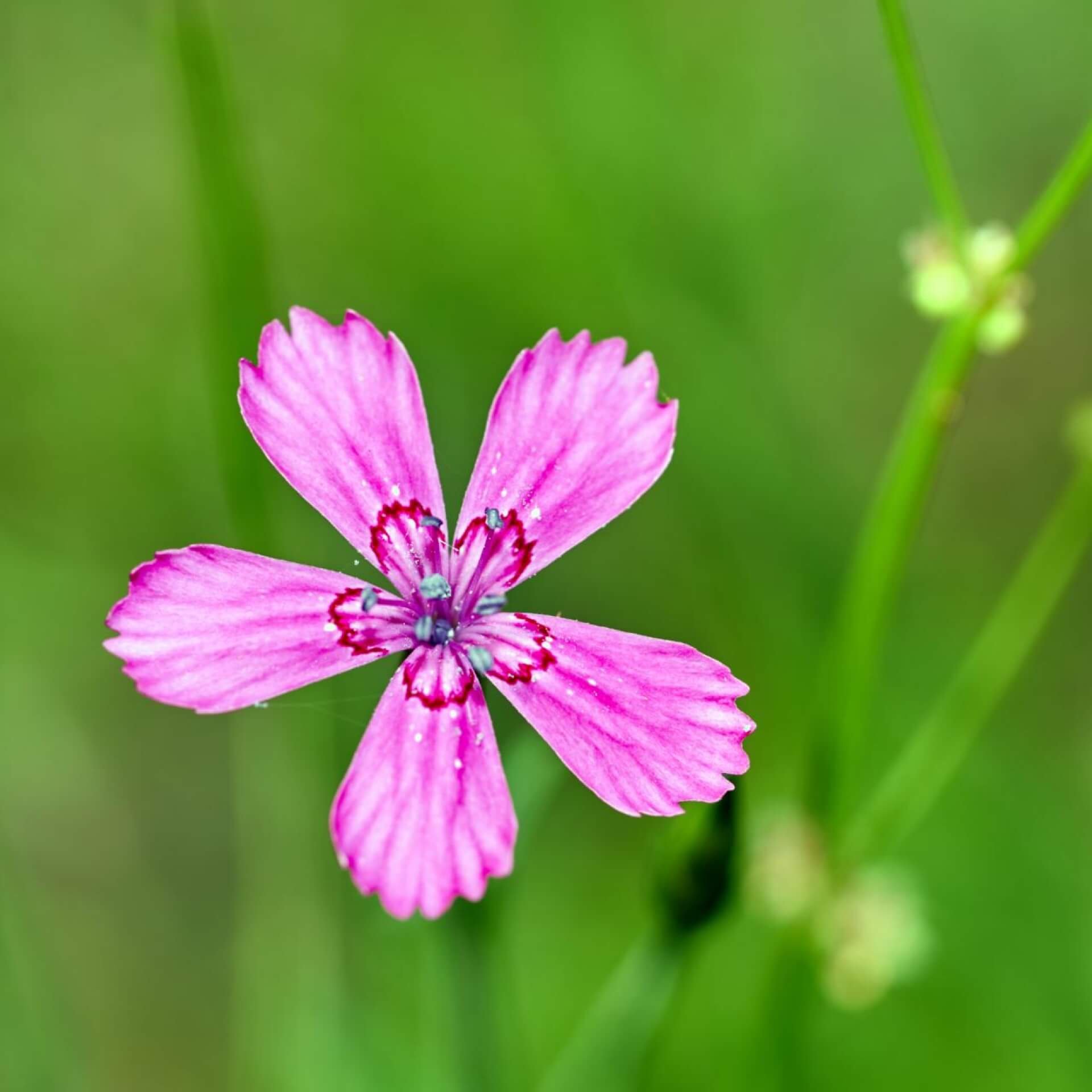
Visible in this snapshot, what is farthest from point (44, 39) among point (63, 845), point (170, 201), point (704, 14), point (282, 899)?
point (282, 899)

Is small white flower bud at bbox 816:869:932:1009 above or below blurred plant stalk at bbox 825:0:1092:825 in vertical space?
below

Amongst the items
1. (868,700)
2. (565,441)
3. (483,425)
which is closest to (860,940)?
(868,700)

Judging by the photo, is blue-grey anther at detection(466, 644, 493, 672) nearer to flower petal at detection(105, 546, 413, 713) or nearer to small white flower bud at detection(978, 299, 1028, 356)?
flower petal at detection(105, 546, 413, 713)

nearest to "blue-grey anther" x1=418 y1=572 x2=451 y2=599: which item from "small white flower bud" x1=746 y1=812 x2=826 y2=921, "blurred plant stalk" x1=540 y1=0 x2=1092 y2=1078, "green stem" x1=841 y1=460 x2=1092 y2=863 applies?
"blurred plant stalk" x1=540 y1=0 x2=1092 y2=1078

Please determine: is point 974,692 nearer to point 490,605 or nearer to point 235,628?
point 490,605

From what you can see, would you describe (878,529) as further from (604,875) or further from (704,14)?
(704,14)
